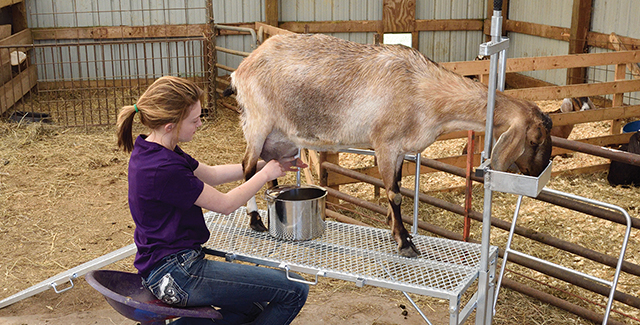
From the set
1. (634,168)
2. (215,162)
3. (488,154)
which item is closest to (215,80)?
A: (215,162)

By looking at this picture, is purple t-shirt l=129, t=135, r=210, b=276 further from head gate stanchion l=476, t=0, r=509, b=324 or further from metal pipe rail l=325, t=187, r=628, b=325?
metal pipe rail l=325, t=187, r=628, b=325

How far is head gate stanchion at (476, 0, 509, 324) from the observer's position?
216 centimetres

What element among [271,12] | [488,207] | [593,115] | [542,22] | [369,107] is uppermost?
[271,12]

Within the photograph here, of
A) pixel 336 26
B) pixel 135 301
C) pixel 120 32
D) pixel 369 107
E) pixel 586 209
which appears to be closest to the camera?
pixel 135 301

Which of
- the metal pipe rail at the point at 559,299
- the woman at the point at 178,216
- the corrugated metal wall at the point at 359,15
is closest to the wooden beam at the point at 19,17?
the corrugated metal wall at the point at 359,15

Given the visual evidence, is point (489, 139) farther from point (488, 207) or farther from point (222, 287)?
point (222, 287)

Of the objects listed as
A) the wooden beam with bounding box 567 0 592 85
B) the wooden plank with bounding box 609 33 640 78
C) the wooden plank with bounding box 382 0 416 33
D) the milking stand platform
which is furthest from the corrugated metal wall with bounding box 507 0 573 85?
the milking stand platform

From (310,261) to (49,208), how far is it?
3479 millimetres

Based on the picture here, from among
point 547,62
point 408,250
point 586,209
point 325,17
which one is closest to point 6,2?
point 325,17

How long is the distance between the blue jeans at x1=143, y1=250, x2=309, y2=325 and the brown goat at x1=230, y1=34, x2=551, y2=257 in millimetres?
636

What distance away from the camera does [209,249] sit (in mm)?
2979

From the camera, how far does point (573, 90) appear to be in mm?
6211

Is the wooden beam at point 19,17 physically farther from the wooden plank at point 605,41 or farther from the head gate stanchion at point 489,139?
the head gate stanchion at point 489,139

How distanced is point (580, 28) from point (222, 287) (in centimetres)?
830
